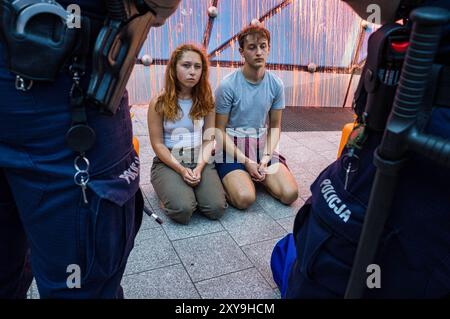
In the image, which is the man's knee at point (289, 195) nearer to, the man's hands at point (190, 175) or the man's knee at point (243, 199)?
the man's knee at point (243, 199)

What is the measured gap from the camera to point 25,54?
0.91m

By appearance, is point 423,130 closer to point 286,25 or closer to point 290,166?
point 290,166

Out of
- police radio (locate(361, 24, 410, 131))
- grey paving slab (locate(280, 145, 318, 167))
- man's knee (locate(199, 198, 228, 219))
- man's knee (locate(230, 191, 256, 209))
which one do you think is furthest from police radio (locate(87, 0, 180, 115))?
grey paving slab (locate(280, 145, 318, 167))

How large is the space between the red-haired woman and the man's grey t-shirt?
157 mm

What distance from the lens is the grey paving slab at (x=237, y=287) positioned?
2033 mm

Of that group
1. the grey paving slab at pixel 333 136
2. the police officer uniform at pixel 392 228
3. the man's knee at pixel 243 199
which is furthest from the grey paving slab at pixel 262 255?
the grey paving slab at pixel 333 136

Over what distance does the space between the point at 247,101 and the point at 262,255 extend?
128cm

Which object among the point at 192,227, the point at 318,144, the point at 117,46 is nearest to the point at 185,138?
the point at 192,227

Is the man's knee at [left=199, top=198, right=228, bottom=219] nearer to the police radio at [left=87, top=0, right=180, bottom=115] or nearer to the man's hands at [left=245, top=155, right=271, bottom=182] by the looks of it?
the man's hands at [left=245, top=155, right=271, bottom=182]

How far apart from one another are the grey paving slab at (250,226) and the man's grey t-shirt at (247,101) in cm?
69

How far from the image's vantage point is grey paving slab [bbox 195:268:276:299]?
2033 mm

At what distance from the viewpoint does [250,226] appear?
→ 270 cm
